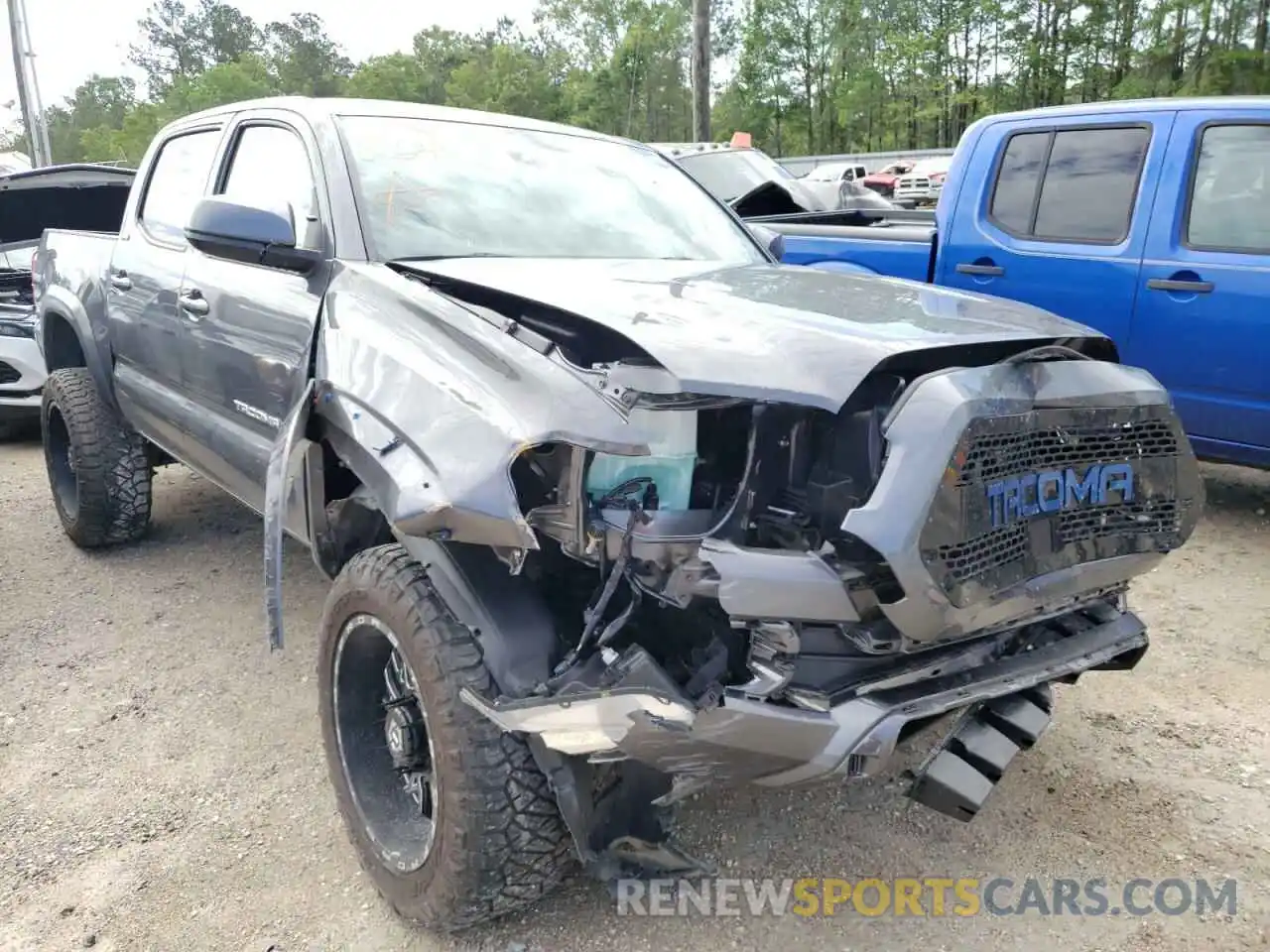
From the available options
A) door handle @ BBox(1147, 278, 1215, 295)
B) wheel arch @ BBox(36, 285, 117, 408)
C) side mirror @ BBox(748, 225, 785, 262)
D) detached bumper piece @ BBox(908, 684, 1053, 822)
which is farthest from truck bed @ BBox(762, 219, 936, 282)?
detached bumper piece @ BBox(908, 684, 1053, 822)

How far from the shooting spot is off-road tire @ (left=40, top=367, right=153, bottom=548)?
455 centimetres

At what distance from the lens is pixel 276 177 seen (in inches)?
130

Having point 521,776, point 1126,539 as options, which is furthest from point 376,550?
point 1126,539

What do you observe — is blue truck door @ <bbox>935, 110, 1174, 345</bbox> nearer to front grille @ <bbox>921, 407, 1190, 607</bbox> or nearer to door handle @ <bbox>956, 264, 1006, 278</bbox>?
door handle @ <bbox>956, 264, 1006, 278</bbox>

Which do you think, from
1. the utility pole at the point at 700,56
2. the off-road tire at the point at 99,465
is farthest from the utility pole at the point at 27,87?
Answer: the off-road tire at the point at 99,465

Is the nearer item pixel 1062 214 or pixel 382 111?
pixel 382 111

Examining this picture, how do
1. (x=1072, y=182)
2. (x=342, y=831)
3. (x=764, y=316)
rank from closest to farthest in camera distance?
(x=764, y=316) < (x=342, y=831) < (x=1072, y=182)

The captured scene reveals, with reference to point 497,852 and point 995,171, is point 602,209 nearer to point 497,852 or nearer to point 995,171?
point 497,852

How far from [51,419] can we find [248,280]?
2.49 meters

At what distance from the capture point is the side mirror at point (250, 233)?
2721 millimetres

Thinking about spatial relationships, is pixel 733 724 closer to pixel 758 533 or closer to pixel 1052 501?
pixel 758 533

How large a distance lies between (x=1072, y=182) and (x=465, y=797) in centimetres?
455

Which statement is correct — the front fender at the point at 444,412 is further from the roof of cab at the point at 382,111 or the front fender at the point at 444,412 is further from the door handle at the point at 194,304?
the door handle at the point at 194,304

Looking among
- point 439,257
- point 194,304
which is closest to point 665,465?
point 439,257
